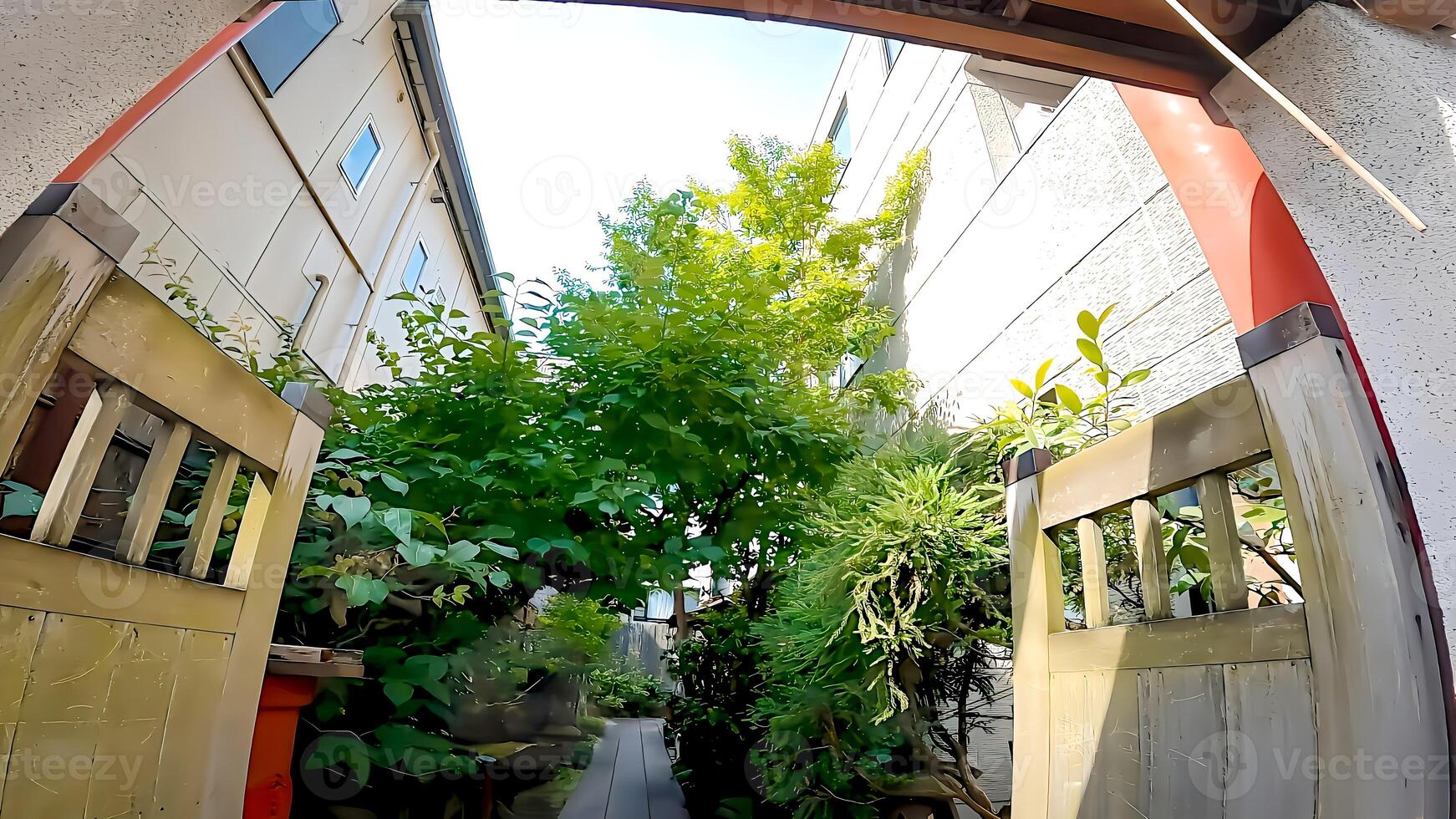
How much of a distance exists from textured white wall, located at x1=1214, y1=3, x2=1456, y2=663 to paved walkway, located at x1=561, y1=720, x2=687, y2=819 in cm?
382

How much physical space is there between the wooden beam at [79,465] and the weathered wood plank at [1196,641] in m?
1.57

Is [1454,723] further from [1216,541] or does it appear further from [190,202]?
[190,202]

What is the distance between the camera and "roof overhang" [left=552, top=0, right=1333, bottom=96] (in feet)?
4.54

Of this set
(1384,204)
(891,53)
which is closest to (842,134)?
(891,53)

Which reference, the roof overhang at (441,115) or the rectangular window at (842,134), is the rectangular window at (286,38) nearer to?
the roof overhang at (441,115)

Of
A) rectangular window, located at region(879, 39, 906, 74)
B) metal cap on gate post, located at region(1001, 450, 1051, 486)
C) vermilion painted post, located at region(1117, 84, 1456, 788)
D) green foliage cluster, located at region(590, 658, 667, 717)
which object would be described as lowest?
green foliage cluster, located at region(590, 658, 667, 717)

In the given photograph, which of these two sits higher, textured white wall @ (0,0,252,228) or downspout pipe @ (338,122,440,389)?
downspout pipe @ (338,122,440,389)

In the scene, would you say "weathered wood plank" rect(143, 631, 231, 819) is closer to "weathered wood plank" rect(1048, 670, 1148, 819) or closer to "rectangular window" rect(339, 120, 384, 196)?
"weathered wood plank" rect(1048, 670, 1148, 819)

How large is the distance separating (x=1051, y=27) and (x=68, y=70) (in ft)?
5.67

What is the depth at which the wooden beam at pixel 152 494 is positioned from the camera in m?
0.87

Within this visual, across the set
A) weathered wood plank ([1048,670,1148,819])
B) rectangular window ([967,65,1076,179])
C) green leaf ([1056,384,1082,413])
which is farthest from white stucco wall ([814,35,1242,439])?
weathered wood plank ([1048,670,1148,819])

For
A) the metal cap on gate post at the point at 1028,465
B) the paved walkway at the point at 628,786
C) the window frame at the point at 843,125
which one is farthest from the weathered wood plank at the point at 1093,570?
the window frame at the point at 843,125

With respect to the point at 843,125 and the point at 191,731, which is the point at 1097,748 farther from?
the point at 843,125

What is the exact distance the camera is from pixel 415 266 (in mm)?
7051
